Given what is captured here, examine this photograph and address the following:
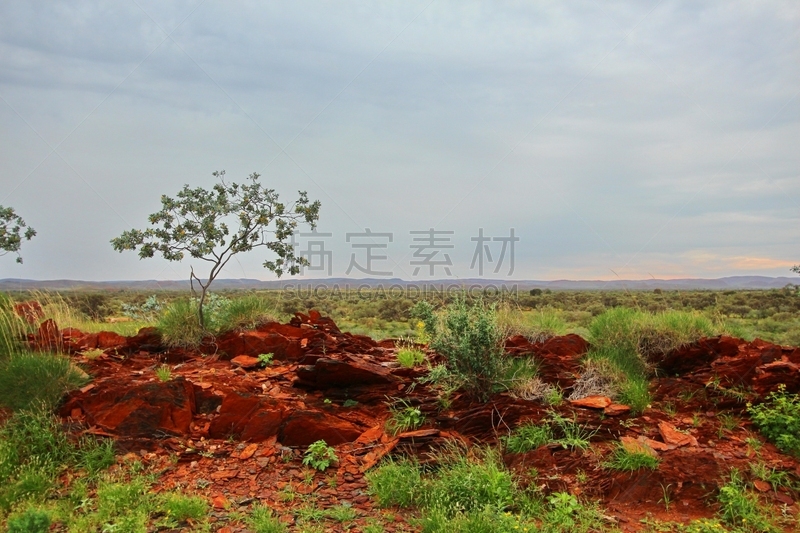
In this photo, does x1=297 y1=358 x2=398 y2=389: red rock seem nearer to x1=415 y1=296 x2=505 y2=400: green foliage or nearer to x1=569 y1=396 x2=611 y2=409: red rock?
x1=415 y1=296 x2=505 y2=400: green foliage

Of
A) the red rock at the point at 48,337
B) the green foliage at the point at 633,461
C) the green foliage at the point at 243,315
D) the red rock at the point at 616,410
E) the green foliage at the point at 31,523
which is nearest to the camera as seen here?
the green foliage at the point at 31,523

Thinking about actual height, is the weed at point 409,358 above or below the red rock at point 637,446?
above

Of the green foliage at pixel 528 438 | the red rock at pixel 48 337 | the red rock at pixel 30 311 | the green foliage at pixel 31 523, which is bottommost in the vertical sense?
the green foliage at pixel 31 523

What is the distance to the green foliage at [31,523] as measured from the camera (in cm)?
431

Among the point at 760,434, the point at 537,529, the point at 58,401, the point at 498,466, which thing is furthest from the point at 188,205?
the point at 760,434

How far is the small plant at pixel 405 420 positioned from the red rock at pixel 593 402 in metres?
1.77

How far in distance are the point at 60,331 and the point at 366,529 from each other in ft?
19.5

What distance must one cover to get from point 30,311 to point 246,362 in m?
4.12

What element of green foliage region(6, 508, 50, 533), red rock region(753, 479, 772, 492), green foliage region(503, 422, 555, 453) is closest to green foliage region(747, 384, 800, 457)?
red rock region(753, 479, 772, 492)

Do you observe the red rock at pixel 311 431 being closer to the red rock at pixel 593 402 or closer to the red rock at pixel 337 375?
the red rock at pixel 337 375

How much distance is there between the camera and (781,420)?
235 inches

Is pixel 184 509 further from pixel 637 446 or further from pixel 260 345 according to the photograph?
pixel 637 446

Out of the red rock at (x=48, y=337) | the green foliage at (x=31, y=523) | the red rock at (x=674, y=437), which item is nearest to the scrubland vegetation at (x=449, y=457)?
the green foliage at (x=31, y=523)

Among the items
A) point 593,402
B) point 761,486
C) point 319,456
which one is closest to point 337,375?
point 319,456
